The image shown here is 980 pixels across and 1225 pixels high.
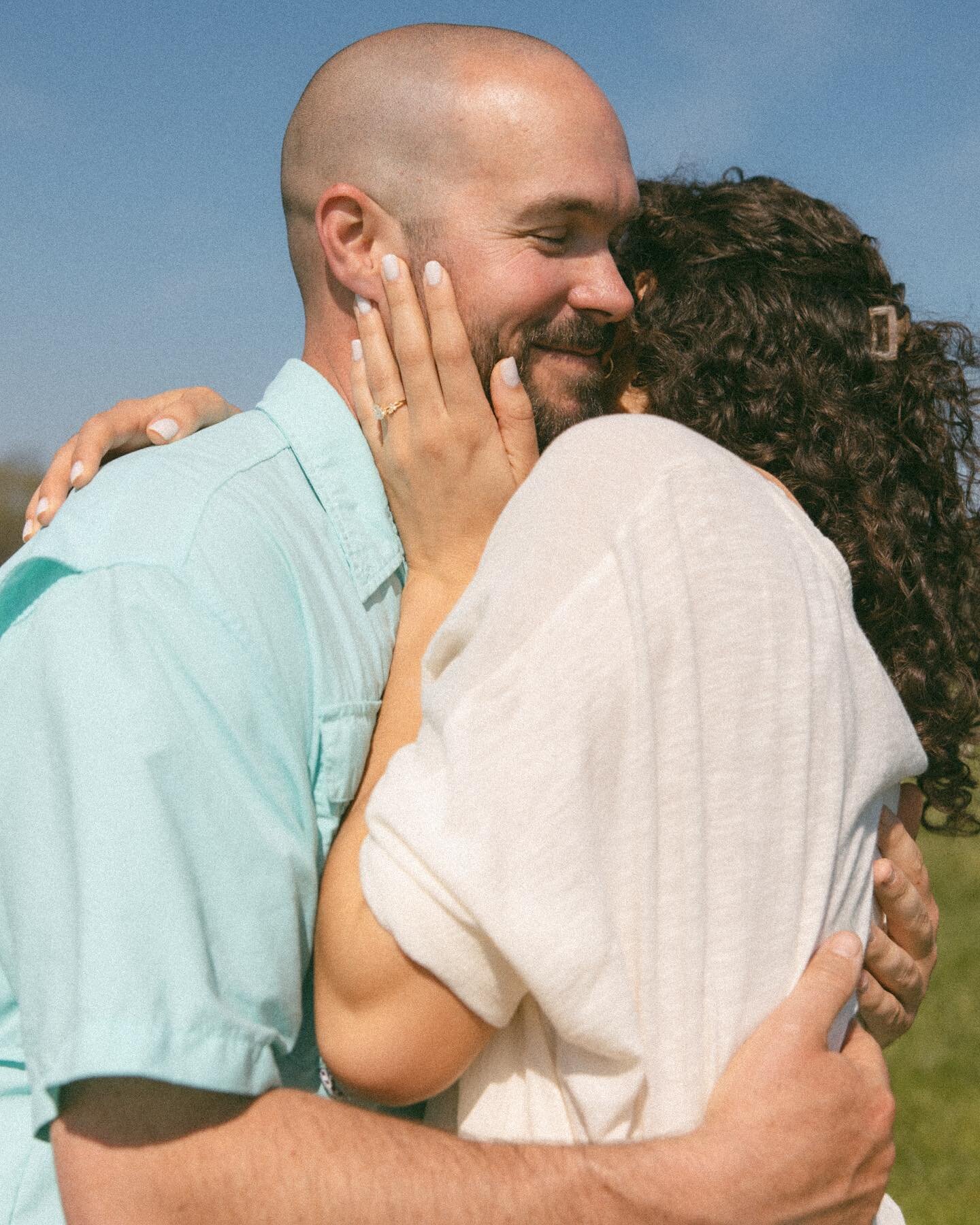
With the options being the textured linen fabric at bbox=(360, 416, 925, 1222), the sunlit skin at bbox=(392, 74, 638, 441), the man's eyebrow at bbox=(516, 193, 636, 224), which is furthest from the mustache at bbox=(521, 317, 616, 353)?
the textured linen fabric at bbox=(360, 416, 925, 1222)

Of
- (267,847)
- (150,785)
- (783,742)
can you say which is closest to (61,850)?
(150,785)

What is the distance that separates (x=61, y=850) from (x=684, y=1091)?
84cm

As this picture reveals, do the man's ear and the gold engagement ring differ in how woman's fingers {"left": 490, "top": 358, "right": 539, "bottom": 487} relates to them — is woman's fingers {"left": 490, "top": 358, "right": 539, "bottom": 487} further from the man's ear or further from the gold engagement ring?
the man's ear

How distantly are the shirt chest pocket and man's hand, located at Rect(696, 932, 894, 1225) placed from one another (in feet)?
2.15

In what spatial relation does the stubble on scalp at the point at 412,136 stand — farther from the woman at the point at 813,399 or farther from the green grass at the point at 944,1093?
the green grass at the point at 944,1093

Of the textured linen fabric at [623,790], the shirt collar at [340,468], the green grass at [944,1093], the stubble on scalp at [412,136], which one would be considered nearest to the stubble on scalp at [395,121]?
the stubble on scalp at [412,136]

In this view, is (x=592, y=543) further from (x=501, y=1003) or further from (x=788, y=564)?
(x=501, y=1003)

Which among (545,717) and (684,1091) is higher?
(545,717)

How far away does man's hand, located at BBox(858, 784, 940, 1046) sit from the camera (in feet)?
6.83

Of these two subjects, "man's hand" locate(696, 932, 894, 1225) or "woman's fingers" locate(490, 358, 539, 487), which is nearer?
"man's hand" locate(696, 932, 894, 1225)

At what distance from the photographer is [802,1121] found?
65.6 inches

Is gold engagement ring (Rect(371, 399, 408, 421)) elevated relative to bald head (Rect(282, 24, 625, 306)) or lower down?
lower down

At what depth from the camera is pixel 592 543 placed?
1592mm

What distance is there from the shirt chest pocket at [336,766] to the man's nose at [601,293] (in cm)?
113
